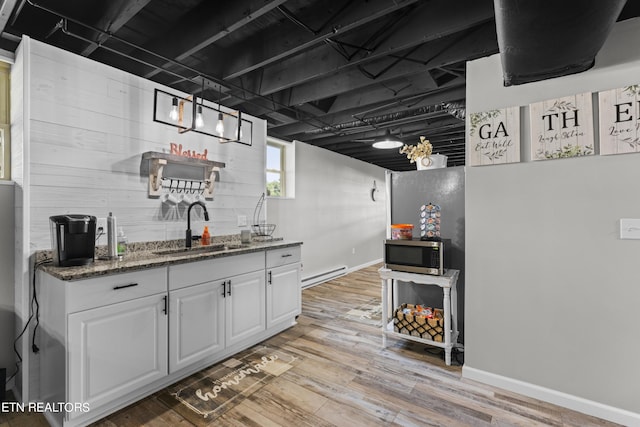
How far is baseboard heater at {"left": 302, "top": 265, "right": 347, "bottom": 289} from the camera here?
496cm

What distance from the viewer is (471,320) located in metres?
2.32

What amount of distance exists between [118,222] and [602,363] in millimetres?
3499

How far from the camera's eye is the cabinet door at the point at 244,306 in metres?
2.57

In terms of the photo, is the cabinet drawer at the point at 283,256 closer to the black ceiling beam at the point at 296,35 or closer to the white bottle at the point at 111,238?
the white bottle at the point at 111,238

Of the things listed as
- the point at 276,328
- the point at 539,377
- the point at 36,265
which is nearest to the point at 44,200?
the point at 36,265

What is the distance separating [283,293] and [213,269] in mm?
934

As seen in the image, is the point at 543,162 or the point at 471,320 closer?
the point at 543,162

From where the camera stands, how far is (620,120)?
180cm

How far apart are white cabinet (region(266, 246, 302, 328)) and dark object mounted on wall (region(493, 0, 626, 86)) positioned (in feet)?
7.87

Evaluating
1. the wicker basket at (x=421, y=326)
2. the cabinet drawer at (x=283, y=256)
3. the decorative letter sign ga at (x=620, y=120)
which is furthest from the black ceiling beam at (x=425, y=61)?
the wicker basket at (x=421, y=326)

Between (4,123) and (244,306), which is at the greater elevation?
(4,123)

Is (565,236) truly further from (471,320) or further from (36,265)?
(36,265)

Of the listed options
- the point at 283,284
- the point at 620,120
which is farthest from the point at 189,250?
the point at 620,120

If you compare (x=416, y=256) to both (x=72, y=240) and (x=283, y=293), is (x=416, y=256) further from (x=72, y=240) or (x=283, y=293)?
(x=72, y=240)
